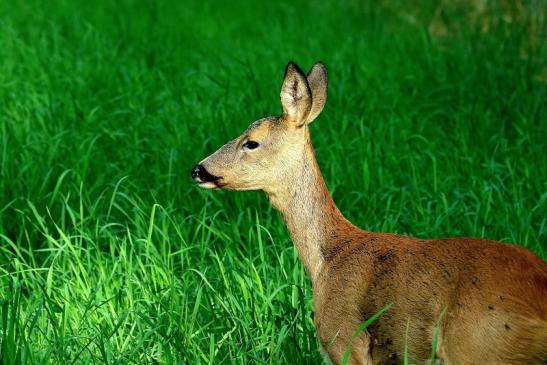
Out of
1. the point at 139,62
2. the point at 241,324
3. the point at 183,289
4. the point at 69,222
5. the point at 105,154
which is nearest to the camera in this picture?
the point at 241,324

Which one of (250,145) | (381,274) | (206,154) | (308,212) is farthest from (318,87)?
(206,154)

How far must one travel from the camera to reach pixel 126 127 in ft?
21.2

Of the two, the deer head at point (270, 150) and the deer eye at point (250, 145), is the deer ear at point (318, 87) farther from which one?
the deer eye at point (250, 145)

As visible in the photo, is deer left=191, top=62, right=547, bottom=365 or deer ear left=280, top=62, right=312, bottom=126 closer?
deer left=191, top=62, right=547, bottom=365

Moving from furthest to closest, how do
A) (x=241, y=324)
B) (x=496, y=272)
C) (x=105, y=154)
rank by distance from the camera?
1. (x=105, y=154)
2. (x=241, y=324)
3. (x=496, y=272)

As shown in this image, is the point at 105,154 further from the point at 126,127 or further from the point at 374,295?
the point at 374,295

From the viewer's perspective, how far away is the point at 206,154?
6.07 m

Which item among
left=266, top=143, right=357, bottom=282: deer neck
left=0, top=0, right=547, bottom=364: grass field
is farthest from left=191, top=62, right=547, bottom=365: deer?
left=0, top=0, right=547, bottom=364: grass field

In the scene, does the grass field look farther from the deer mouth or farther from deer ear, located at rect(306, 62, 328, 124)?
deer ear, located at rect(306, 62, 328, 124)

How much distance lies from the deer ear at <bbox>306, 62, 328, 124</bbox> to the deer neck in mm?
235

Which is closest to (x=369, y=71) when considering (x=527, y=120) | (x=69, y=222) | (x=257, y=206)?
(x=527, y=120)

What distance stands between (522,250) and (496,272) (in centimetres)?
17

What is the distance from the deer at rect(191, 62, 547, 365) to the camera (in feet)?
10.7

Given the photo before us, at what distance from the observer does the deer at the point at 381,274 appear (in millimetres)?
3254
